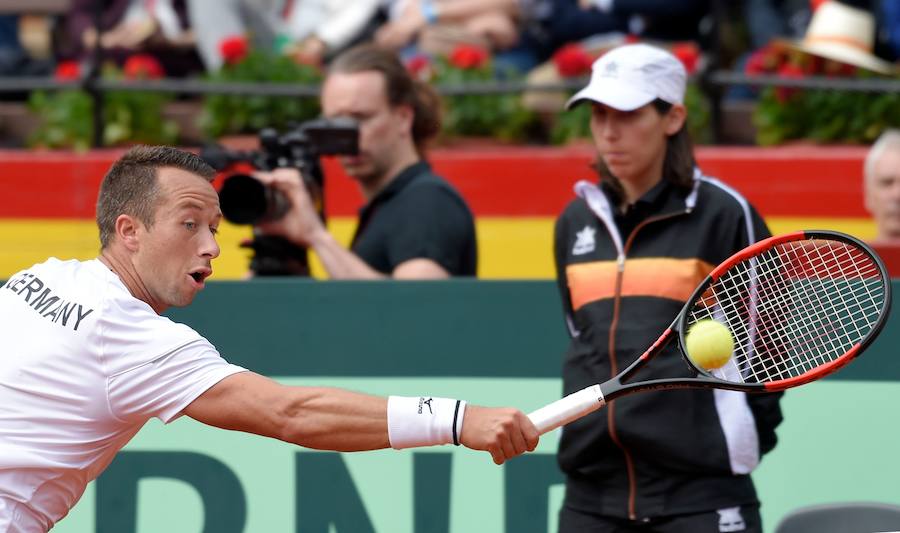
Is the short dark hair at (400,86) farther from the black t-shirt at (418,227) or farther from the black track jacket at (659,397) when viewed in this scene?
the black track jacket at (659,397)

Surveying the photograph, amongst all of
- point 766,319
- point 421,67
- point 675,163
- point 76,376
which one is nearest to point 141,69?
point 421,67

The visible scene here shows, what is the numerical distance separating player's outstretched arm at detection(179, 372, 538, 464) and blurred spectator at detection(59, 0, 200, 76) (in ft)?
15.7

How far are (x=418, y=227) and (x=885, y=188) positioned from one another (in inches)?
71.9

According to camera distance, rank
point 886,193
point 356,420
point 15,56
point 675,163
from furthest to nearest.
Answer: point 15,56, point 886,193, point 675,163, point 356,420

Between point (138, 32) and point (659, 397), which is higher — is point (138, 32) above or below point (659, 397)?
above

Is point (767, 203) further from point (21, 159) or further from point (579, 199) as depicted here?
point (21, 159)

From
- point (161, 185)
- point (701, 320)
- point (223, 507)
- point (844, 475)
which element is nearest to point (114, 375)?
point (161, 185)

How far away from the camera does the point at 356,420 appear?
315cm

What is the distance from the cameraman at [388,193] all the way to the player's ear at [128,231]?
5.24 feet

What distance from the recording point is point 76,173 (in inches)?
269

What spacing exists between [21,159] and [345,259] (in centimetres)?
270

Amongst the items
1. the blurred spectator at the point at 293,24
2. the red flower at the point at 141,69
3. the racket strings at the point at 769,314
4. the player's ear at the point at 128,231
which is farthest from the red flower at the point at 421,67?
the player's ear at the point at 128,231

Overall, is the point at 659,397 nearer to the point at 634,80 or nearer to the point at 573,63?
the point at 634,80

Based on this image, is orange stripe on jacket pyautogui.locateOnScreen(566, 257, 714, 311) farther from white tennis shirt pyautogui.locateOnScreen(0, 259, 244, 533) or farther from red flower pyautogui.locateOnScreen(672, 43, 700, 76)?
red flower pyautogui.locateOnScreen(672, 43, 700, 76)
